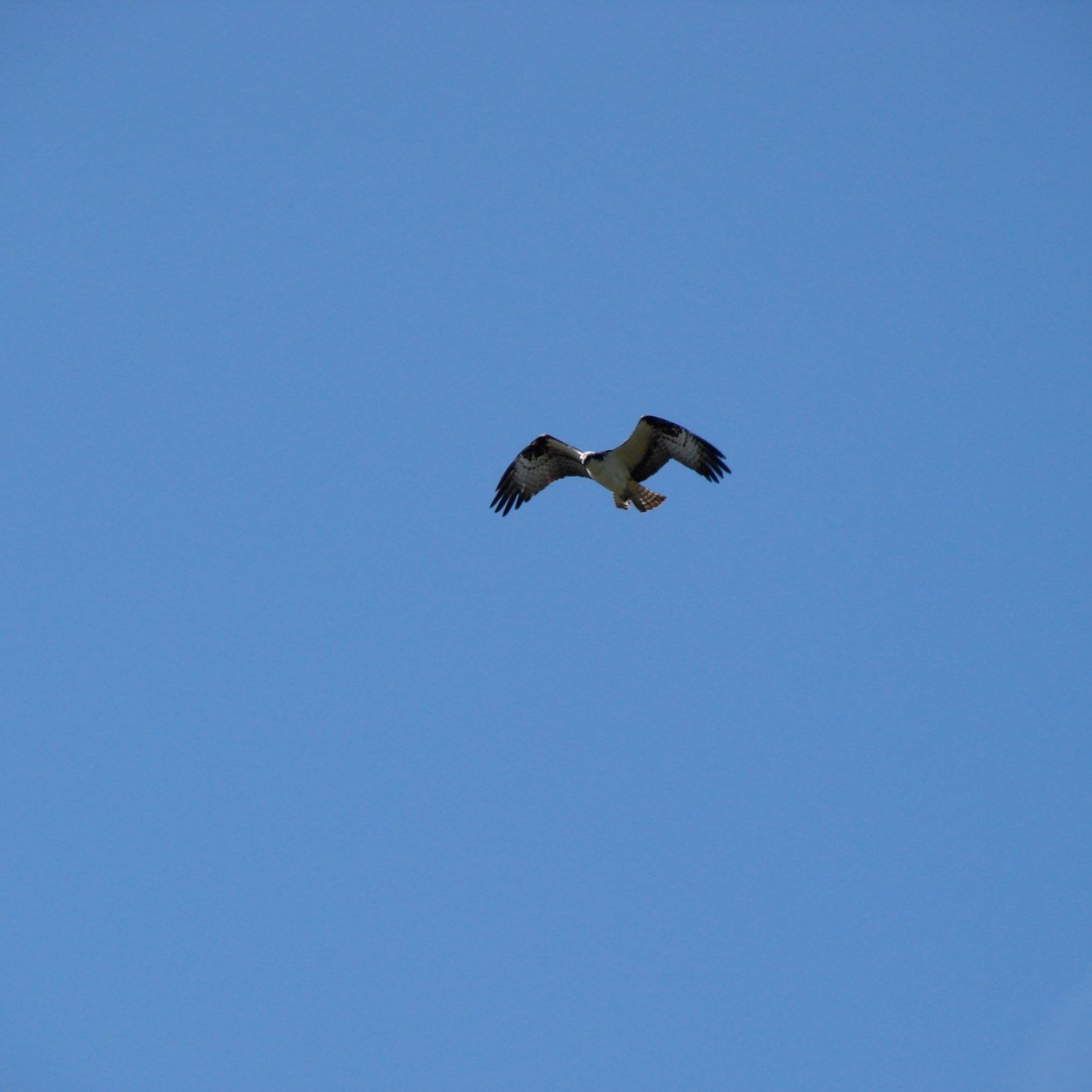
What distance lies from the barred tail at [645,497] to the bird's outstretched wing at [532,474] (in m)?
0.89

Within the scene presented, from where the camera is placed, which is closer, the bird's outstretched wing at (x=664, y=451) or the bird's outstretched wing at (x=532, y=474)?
the bird's outstretched wing at (x=664, y=451)

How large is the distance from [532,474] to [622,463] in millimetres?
1527

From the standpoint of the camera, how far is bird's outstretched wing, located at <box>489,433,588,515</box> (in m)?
18.4

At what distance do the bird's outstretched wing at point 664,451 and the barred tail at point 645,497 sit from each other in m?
0.14

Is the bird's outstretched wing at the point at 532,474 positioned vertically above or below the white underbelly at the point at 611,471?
above

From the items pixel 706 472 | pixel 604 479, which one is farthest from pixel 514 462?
pixel 706 472

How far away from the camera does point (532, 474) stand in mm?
18531

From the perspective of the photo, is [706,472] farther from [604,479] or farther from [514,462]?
[514,462]

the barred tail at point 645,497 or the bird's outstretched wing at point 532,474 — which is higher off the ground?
the bird's outstretched wing at point 532,474

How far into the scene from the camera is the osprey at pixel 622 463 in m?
17.1

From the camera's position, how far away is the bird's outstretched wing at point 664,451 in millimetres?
17047

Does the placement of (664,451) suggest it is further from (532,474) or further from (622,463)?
(532,474)

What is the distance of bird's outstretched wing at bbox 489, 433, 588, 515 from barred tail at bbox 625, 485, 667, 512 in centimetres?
89

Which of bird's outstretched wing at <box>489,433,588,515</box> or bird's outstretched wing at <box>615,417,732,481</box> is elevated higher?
bird's outstretched wing at <box>489,433,588,515</box>
